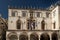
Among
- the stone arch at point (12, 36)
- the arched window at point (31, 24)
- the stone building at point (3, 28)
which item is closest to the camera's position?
the stone arch at point (12, 36)

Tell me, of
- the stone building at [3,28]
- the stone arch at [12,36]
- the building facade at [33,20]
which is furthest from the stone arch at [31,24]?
the stone building at [3,28]

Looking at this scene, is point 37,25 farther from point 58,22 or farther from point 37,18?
point 58,22

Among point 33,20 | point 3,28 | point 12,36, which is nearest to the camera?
point 12,36

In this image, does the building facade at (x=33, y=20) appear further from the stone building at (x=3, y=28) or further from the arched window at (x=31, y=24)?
the stone building at (x=3, y=28)

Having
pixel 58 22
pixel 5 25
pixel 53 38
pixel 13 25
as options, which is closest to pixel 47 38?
pixel 53 38

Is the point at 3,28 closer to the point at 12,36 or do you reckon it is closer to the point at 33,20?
the point at 33,20

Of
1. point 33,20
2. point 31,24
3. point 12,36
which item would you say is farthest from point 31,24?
point 12,36

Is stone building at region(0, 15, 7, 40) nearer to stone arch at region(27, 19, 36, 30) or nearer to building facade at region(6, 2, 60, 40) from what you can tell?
building facade at region(6, 2, 60, 40)

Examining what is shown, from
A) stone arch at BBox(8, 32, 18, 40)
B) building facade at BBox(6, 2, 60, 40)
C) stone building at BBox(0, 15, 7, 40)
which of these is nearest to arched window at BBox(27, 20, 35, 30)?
building facade at BBox(6, 2, 60, 40)

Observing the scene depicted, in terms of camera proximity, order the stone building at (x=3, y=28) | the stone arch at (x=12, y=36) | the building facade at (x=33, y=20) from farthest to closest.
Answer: the stone building at (x=3, y=28) < the building facade at (x=33, y=20) < the stone arch at (x=12, y=36)

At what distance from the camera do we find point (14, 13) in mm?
44938

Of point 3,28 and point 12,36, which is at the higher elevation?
point 3,28

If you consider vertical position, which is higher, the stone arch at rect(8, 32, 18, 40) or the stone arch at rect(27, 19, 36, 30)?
the stone arch at rect(27, 19, 36, 30)

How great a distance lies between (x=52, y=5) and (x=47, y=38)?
32.0ft
